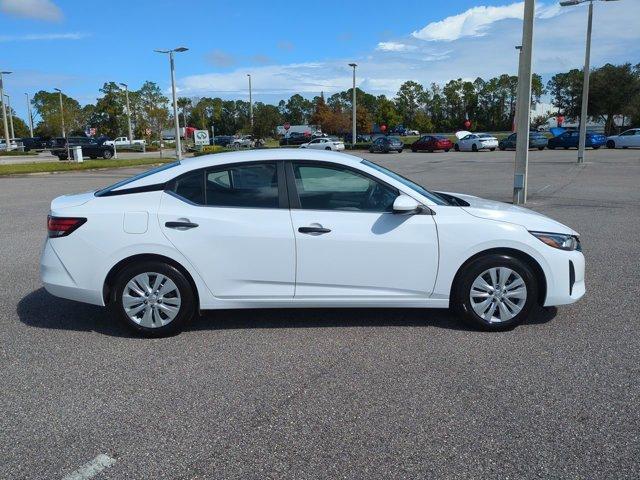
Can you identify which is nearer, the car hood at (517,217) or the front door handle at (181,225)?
the front door handle at (181,225)

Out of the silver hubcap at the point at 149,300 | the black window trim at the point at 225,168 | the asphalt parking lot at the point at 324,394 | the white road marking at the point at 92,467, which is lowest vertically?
the white road marking at the point at 92,467

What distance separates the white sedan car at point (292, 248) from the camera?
15.6 feet

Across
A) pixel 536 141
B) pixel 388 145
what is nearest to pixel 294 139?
pixel 388 145

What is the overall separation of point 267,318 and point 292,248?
961 mm

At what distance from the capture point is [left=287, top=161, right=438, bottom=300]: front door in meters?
4.75

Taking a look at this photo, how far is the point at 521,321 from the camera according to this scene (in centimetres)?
494

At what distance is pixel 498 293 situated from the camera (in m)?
4.87

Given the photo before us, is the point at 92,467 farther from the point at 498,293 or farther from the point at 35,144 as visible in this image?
the point at 35,144

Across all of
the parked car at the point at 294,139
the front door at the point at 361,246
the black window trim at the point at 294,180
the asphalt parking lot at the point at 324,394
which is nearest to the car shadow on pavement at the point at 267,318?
the asphalt parking lot at the point at 324,394

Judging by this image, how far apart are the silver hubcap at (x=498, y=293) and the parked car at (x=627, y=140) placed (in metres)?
42.8

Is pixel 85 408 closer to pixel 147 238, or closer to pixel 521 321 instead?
pixel 147 238

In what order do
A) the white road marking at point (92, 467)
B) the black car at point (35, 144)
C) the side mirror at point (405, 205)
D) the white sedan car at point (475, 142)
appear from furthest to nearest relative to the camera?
the black car at point (35, 144) → the white sedan car at point (475, 142) → the side mirror at point (405, 205) → the white road marking at point (92, 467)

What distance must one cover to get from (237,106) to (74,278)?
13612 cm

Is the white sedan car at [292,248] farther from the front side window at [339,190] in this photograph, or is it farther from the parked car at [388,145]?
the parked car at [388,145]
